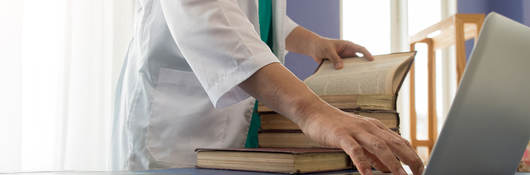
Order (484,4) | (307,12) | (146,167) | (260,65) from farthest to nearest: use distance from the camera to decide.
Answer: (484,4) < (307,12) < (146,167) < (260,65)

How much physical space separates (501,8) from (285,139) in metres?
3.47

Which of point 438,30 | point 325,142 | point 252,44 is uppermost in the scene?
point 438,30

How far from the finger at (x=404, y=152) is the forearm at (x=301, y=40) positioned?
687 mm

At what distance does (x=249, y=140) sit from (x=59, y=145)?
4.24 feet

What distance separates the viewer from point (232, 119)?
2.97 ft

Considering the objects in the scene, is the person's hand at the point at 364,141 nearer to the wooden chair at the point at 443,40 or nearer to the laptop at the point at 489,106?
the laptop at the point at 489,106

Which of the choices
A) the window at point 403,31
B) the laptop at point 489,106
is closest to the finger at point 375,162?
the laptop at point 489,106

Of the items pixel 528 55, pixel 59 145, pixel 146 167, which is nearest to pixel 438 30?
pixel 59 145

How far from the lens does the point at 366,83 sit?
0.84m

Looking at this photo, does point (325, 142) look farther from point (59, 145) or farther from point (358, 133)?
point (59, 145)

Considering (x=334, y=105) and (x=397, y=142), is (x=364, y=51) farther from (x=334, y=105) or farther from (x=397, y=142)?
(x=397, y=142)

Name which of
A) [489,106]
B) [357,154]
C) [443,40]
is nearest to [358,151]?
[357,154]

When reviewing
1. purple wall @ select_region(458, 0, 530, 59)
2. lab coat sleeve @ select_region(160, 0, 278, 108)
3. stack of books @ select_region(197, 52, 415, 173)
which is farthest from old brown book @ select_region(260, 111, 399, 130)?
purple wall @ select_region(458, 0, 530, 59)

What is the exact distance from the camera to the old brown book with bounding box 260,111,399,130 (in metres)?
Answer: 0.77
